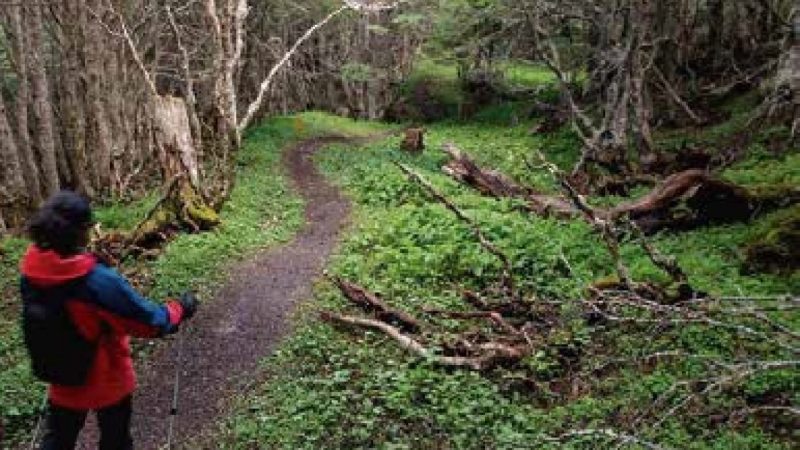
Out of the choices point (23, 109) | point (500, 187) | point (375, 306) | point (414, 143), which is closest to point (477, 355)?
point (375, 306)

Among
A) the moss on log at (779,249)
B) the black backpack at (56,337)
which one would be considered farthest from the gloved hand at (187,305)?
the moss on log at (779,249)

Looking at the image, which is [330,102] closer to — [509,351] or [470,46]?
[470,46]

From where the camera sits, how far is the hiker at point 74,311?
4.39 m

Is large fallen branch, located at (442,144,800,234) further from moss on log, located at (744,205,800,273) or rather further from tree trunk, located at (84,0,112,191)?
tree trunk, located at (84,0,112,191)

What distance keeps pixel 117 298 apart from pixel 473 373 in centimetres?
392

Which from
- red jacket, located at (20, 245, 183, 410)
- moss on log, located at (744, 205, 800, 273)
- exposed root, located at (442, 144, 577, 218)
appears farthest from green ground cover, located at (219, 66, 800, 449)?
red jacket, located at (20, 245, 183, 410)

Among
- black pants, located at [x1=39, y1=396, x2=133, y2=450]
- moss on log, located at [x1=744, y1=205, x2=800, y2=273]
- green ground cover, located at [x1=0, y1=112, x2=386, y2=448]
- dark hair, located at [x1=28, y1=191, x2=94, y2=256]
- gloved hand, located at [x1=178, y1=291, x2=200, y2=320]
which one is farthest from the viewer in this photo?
moss on log, located at [x1=744, y1=205, x2=800, y2=273]

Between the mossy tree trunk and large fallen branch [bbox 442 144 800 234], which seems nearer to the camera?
large fallen branch [bbox 442 144 800 234]

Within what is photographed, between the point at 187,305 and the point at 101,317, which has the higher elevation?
the point at 101,317

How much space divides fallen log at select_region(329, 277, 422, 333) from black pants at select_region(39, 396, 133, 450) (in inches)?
166

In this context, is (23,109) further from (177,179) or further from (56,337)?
(56,337)

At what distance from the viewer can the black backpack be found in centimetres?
441

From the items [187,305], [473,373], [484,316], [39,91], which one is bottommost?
[484,316]

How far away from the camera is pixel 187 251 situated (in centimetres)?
1230
